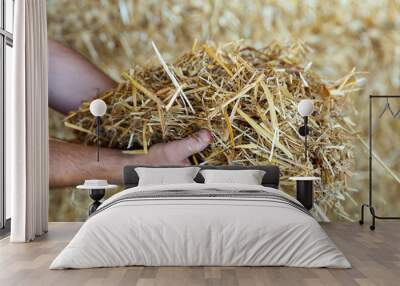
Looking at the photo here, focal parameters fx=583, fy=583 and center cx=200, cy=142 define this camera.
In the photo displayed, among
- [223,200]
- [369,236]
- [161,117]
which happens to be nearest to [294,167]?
[369,236]

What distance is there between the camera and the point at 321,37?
6.77 meters

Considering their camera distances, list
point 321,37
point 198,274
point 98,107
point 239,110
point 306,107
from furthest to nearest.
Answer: point 321,37, point 239,110, point 98,107, point 306,107, point 198,274

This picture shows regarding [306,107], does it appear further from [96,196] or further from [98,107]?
[96,196]

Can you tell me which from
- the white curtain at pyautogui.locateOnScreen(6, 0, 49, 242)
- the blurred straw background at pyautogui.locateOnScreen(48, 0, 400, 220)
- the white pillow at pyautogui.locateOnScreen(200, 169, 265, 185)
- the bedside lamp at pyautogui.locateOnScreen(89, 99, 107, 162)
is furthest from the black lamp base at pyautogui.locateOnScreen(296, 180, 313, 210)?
the white curtain at pyautogui.locateOnScreen(6, 0, 49, 242)

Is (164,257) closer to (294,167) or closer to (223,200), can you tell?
(223,200)

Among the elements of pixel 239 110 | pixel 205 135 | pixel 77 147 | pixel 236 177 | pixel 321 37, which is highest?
pixel 321 37

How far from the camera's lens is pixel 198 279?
383 centimetres

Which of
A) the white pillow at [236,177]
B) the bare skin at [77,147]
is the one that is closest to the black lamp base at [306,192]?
the white pillow at [236,177]

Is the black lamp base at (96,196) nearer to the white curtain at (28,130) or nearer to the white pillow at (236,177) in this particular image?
the white curtain at (28,130)

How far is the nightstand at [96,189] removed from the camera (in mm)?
6176

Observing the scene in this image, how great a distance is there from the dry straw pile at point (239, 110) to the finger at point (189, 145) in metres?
0.07

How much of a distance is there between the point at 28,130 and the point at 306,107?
288cm

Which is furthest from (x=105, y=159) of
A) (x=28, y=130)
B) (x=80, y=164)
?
(x=28, y=130)

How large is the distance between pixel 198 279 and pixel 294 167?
3.02 m
